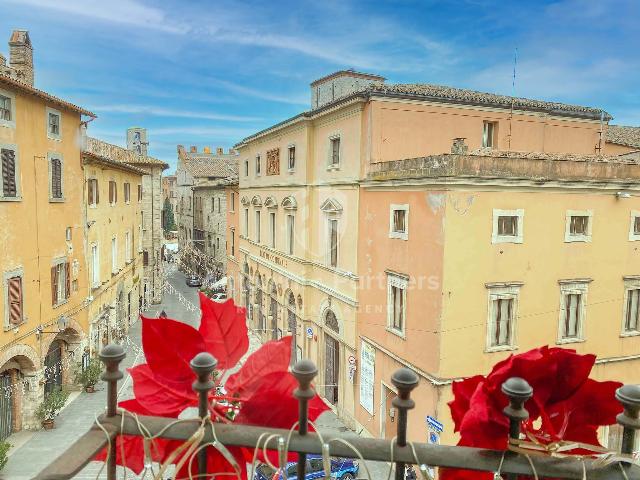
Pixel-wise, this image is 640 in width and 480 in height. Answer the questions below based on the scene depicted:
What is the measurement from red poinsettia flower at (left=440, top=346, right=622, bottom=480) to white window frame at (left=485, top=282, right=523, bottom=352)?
43.0ft

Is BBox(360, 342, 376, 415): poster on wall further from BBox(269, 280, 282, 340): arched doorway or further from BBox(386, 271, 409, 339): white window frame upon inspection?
BBox(269, 280, 282, 340): arched doorway

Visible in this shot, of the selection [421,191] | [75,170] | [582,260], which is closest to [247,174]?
[75,170]

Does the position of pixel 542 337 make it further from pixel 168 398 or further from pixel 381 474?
pixel 168 398

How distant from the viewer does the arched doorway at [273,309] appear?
88.8 ft

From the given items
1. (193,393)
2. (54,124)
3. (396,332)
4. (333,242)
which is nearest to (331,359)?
(333,242)

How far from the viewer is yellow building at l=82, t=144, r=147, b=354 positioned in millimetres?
22156

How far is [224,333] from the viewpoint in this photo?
1.95m

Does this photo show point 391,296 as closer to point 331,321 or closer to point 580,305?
point 331,321

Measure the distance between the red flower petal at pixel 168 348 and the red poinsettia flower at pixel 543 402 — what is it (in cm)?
96

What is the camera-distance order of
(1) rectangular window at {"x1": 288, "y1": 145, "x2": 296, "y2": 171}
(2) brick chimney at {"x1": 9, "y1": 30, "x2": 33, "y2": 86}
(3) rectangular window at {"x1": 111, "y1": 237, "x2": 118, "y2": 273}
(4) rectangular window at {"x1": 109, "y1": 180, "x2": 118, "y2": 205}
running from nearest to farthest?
(2) brick chimney at {"x1": 9, "y1": 30, "x2": 33, "y2": 86} → (1) rectangular window at {"x1": 288, "y1": 145, "x2": 296, "y2": 171} → (4) rectangular window at {"x1": 109, "y1": 180, "x2": 118, "y2": 205} → (3) rectangular window at {"x1": 111, "y1": 237, "x2": 118, "y2": 273}

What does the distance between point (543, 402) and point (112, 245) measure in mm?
27441

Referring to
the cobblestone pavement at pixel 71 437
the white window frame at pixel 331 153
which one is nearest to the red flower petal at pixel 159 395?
the cobblestone pavement at pixel 71 437

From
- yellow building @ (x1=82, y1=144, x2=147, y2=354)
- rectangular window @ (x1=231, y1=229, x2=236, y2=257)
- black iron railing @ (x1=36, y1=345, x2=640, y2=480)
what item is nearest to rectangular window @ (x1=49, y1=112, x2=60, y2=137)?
yellow building @ (x1=82, y1=144, x2=147, y2=354)

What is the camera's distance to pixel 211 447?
66.6 inches
